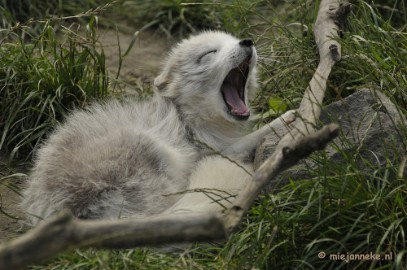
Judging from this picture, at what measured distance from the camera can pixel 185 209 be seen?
12.9 ft

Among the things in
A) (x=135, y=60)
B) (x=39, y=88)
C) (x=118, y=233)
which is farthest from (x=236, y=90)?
(x=118, y=233)

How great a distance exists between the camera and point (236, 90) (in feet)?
17.7

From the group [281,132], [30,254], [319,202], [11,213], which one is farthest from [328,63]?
[30,254]

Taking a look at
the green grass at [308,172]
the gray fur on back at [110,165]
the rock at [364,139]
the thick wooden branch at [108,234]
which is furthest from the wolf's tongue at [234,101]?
the thick wooden branch at [108,234]

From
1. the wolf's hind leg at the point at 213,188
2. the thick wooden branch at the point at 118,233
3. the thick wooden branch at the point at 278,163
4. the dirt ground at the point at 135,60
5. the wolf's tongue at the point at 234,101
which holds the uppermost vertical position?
the thick wooden branch at the point at 118,233

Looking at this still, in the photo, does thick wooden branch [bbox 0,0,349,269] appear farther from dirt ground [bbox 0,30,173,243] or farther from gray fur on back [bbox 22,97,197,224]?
dirt ground [bbox 0,30,173,243]

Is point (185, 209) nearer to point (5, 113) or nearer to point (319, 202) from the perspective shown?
point (319, 202)

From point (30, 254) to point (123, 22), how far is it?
547 centimetres

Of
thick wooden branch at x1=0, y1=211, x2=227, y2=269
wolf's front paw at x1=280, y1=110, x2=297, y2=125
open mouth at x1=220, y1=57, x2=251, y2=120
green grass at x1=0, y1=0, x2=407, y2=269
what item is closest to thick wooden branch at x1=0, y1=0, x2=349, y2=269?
thick wooden branch at x1=0, y1=211, x2=227, y2=269

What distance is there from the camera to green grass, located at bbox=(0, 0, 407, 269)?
367 centimetres

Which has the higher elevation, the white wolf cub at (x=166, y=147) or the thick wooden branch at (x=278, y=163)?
the thick wooden branch at (x=278, y=163)

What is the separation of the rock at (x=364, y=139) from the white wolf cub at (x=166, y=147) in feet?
1.07

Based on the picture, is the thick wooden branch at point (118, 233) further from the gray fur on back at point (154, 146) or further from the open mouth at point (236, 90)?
the open mouth at point (236, 90)

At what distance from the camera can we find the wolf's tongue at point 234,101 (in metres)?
5.25
